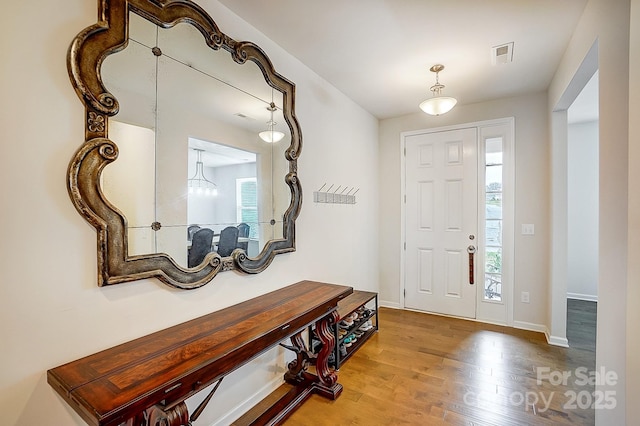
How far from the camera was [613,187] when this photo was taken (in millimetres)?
1431

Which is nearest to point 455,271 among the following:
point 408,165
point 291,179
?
point 408,165

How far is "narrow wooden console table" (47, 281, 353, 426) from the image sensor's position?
37.4 inches

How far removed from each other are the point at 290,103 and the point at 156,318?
5.67 ft

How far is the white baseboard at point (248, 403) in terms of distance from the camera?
71.0 inches

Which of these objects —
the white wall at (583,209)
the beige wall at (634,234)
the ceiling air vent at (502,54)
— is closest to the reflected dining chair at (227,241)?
the beige wall at (634,234)

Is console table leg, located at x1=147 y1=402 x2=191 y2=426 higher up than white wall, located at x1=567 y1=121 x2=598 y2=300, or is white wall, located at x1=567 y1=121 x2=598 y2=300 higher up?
white wall, located at x1=567 y1=121 x2=598 y2=300

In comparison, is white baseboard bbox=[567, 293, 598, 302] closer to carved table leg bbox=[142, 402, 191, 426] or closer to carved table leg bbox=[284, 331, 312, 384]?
carved table leg bbox=[284, 331, 312, 384]

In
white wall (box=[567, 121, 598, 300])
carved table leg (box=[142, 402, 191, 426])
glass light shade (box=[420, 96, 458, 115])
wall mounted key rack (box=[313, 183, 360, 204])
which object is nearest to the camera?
carved table leg (box=[142, 402, 191, 426])

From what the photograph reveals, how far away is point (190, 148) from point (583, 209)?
522 cm

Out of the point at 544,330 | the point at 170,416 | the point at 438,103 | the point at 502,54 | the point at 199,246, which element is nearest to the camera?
the point at 170,416

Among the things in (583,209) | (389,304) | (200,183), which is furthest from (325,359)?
(583,209)

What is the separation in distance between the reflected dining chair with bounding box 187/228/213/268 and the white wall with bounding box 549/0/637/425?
2.00 meters

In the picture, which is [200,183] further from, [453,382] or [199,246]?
[453,382]

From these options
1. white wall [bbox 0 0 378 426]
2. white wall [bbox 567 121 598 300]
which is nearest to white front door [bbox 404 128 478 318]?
white wall [bbox 567 121 598 300]
